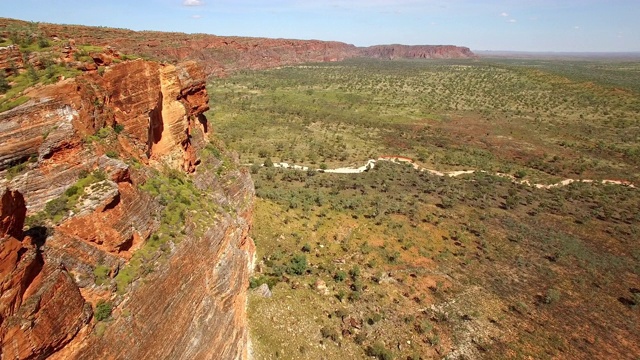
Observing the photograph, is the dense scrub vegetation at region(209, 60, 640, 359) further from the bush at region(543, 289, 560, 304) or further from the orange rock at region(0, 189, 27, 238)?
the orange rock at region(0, 189, 27, 238)

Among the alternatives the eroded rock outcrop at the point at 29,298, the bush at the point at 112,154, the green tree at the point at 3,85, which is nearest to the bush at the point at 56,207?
the eroded rock outcrop at the point at 29,298

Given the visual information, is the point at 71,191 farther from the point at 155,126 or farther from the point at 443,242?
the point at 443,242

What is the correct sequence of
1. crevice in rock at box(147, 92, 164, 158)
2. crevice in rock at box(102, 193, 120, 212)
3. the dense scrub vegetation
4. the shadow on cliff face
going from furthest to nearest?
the dense scrub vegetation → crevice in rock at box(147, 92, 164, 158) → crevice in rock at box(102, 193, 120, 212) → the shadow on cliff face

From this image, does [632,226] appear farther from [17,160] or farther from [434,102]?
[434,102]

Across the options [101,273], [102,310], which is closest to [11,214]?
[101,273]

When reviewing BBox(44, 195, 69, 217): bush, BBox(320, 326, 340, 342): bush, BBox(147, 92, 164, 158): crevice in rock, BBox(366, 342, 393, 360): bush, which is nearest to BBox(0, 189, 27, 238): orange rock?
BBox(44, 195, 69, 217): bush

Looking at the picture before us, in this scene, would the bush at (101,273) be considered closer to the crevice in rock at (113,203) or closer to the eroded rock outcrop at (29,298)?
the eroded rock outcrop at (29,298)
